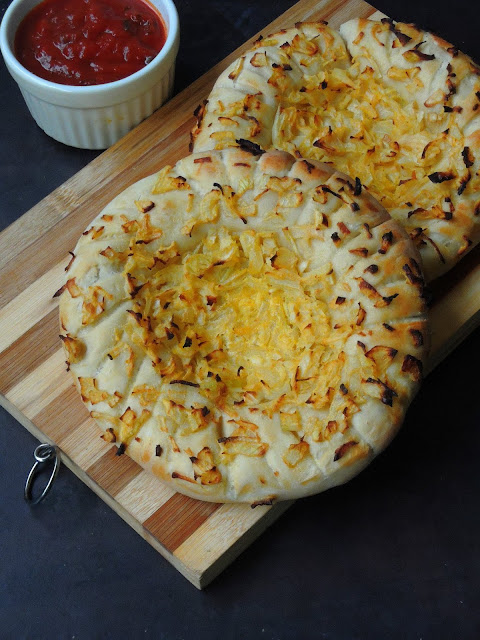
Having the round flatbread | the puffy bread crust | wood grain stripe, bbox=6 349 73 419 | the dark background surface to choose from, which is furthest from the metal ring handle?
the round flatbread

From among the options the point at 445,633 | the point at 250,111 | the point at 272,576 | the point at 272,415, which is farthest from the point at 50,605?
the point at 250,111

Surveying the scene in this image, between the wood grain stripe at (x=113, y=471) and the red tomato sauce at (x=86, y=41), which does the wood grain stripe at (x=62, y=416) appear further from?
the red tomato sauce at (x=86, y=41)

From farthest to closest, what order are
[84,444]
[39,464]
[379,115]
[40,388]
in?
[379,115]
[39,464]
[40,388]
[84,444]

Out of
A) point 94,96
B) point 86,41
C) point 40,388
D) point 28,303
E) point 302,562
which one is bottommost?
point 302,562

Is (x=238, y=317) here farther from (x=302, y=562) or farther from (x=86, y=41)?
(x=86, y=41)

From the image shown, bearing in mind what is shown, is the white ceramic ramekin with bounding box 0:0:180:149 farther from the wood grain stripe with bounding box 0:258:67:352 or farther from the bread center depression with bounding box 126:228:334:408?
the bread center depression with bounding box 126:228:334:408

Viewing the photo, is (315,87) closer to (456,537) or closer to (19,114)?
(19,114)

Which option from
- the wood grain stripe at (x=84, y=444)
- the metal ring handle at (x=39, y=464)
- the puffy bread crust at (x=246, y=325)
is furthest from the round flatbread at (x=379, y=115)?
the metal ring handle at (x=39, y=464)

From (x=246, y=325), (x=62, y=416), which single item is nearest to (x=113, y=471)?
(x=62, y=416)
